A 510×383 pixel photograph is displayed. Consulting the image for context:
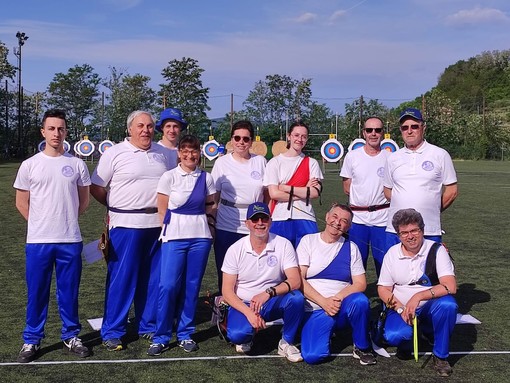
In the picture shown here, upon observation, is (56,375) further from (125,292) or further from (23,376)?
(125,292)

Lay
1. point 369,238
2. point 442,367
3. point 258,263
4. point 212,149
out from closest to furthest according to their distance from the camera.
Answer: point 442,367 → point 258,263 → point 369,238 → point 212,149

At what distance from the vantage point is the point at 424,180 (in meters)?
4.96

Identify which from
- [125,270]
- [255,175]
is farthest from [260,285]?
[125,270]

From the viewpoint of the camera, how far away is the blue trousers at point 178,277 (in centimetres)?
461

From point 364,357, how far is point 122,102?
4676 cm

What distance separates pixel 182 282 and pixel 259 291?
1.98ft

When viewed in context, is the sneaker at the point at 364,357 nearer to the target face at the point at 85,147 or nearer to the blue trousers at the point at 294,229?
the blue trousers at the point at 294,229

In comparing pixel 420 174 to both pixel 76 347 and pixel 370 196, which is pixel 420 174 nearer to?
pixel 370 196

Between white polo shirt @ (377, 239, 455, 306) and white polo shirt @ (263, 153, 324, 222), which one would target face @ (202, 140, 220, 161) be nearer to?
white polo shirt @ (263, 153, 324, 222)

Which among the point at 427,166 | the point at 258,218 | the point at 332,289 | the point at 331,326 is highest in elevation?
the point at 427,166

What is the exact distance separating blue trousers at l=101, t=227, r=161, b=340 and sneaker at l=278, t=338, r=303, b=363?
105cm

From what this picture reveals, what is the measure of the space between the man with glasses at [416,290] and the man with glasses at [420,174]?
15.7 inches

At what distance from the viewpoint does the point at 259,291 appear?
15.4ft

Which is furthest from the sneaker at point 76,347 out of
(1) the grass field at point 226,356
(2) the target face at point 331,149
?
(2) the target face at point 331,149
